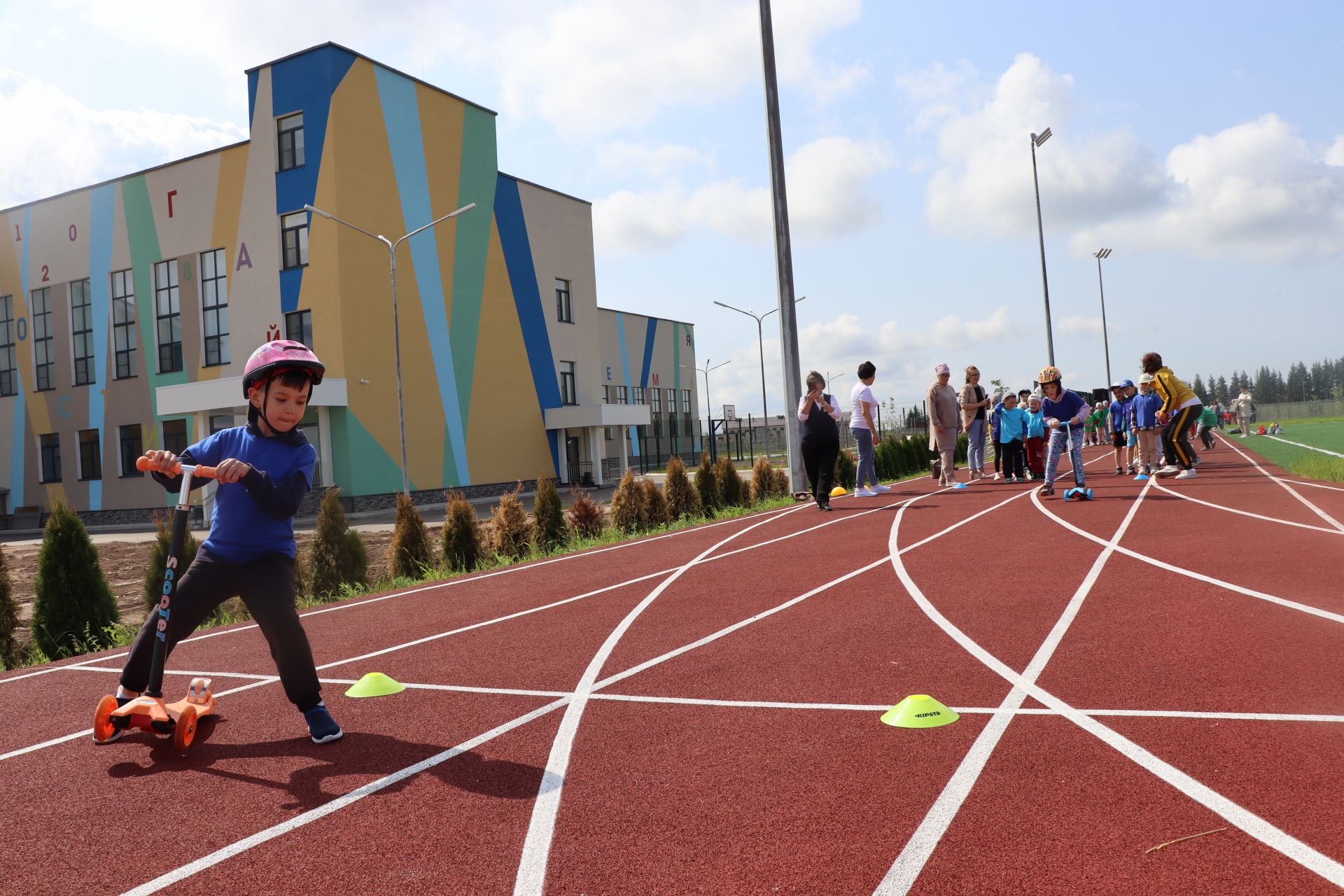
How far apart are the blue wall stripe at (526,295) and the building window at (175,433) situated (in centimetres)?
1308

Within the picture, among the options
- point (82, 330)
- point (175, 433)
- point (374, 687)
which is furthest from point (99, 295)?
point (374, 687)

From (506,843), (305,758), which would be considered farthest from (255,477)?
(506,843)

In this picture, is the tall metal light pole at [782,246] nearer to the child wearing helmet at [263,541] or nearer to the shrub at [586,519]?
the shrub at [586,519]

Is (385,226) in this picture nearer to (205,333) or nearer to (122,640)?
(205,333)

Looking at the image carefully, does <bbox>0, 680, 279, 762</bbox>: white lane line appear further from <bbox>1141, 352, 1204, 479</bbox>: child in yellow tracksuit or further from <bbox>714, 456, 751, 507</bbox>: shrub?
<bbox>1141, 352, 1204, 479</bbox>: child in yellow tracksuit

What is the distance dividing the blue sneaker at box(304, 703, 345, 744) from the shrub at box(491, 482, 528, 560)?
32.3ft

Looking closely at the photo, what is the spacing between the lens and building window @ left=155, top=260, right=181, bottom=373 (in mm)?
35625

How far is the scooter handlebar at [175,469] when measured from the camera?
4414 millimetres

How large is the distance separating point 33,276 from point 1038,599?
44.9 meters

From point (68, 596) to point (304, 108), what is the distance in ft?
84.2

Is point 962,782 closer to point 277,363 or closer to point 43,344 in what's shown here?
point 277,363

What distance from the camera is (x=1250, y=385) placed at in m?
188

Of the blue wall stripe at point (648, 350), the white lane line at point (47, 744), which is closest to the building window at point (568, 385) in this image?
the blue wall stripe at point (648, 350)

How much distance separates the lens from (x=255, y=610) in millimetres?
4672
